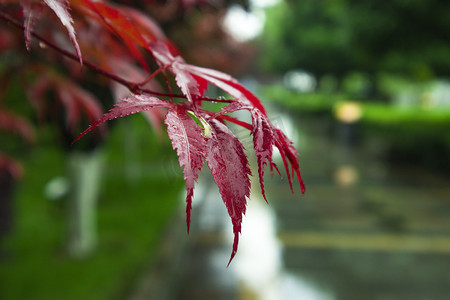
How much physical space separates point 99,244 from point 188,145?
13.5 ft

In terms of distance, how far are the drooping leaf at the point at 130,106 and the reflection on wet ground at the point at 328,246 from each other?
11.4 feet

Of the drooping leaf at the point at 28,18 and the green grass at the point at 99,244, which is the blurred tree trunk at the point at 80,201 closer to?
the green grass at the point at 99,244

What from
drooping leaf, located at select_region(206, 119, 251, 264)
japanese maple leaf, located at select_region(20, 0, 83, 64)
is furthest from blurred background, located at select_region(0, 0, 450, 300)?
japanese maple leaf, located at select_region(20, 0, 83, 64)

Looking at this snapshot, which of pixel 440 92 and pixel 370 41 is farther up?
pixel 440 92

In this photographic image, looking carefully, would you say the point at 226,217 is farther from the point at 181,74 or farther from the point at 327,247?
the point at 181,74

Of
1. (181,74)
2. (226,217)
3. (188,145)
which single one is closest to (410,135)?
(226,217)

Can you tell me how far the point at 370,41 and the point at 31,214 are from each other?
7704mm

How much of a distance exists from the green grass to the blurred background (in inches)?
0.7

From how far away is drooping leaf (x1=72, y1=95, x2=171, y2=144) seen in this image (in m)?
0.62

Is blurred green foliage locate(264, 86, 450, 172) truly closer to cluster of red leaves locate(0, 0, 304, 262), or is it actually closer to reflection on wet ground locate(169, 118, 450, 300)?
reflection on wet ground locate(169, 118, 450, 300)

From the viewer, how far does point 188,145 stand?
2.00ft

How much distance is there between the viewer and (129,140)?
25.6ft

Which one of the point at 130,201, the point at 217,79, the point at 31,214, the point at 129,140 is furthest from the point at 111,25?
the point at 129,140

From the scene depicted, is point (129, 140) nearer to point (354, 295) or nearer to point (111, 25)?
point (354, 295)
